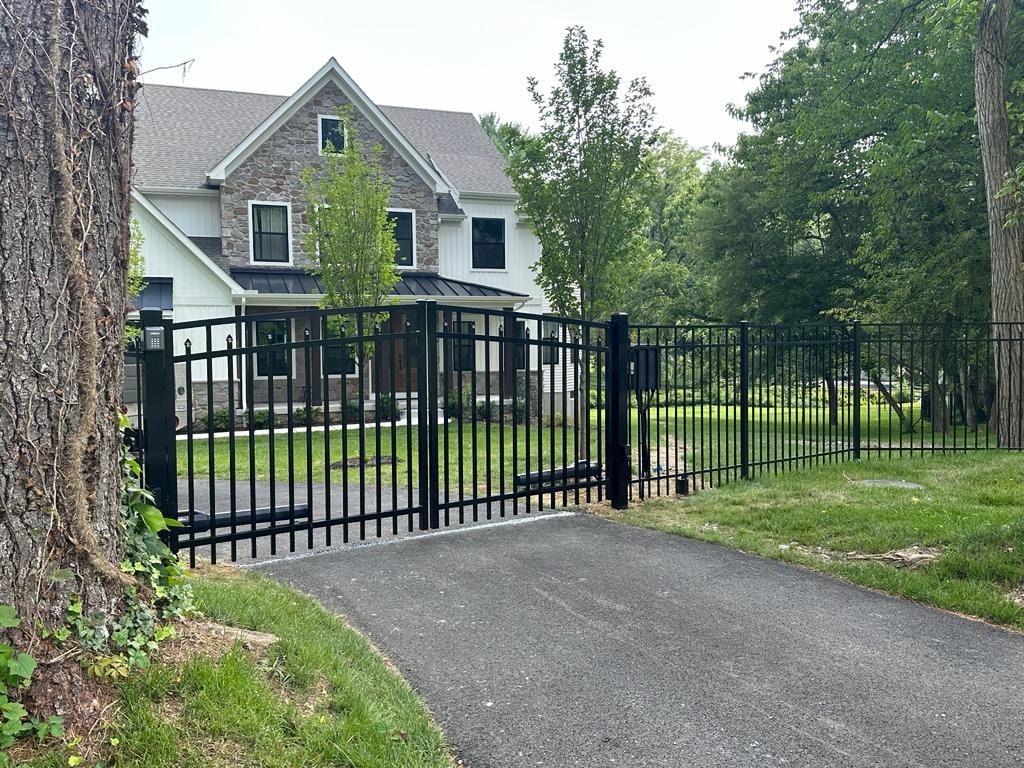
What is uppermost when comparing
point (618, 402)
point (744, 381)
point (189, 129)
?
point (189, 129)

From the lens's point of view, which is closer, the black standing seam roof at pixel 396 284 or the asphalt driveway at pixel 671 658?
the asphalt driveway at pixel 671 658

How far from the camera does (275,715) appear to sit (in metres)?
3.02

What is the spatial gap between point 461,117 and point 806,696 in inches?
1018

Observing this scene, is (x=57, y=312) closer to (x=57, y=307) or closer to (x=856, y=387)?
(x=57, y=307)

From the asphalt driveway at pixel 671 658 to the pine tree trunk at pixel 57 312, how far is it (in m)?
1.70

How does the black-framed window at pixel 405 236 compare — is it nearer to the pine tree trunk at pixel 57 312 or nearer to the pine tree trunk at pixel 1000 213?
the pine tree trunk at pixel 1000 213

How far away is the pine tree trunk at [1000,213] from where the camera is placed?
11820 millimetres

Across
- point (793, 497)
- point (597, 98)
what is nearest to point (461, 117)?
point (597, 98)

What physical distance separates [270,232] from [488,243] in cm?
622

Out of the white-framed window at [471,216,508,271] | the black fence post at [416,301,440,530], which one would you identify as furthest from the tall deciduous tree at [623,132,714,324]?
the black fence post at [416,301,440,530]

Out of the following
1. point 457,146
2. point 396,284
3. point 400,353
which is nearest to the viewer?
point 400,353

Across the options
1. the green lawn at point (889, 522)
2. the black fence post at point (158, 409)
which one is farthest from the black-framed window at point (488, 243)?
the black fence post at point (158, 409)

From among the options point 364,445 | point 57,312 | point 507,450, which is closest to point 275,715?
point 57,312

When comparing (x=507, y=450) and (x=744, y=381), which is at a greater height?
(x=744, y=381)
